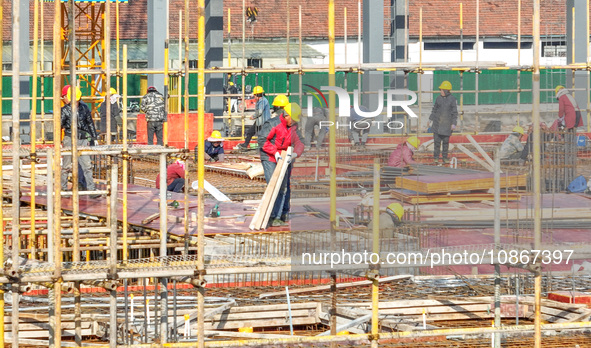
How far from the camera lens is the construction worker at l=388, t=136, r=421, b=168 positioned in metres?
11.0

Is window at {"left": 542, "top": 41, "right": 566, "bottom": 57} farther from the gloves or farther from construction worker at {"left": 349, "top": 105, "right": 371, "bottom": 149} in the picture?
the gloves

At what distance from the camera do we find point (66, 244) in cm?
1334

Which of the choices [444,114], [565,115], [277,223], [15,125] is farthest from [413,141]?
[15,125]

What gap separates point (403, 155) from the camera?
38.4ft

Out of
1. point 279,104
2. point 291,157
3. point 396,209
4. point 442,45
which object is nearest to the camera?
point 396,209

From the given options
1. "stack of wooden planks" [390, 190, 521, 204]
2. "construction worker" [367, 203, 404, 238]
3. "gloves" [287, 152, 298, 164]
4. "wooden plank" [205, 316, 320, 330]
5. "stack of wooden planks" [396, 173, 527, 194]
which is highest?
"gloves" [287, 152, 298, 164]

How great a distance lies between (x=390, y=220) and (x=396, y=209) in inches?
15.4

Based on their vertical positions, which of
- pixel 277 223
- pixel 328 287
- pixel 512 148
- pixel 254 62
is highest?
pixel 254 62

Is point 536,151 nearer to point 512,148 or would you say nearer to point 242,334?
point 242,334

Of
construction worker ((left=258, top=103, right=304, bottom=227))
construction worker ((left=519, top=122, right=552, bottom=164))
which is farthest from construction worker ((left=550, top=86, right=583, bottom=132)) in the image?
construction worker ((left=258, top=103, right=304, bottom=227))

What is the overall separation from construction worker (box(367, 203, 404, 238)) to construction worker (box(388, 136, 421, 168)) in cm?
46

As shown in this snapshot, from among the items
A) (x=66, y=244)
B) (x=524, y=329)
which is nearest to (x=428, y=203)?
(x=524, y=329)

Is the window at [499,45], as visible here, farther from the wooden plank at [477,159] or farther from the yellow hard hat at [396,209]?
the wooden plank at [477,159]

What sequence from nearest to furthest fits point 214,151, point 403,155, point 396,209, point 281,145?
1. point 396,209
2. point 403,155
3. point 281,145
4. point 214,151
